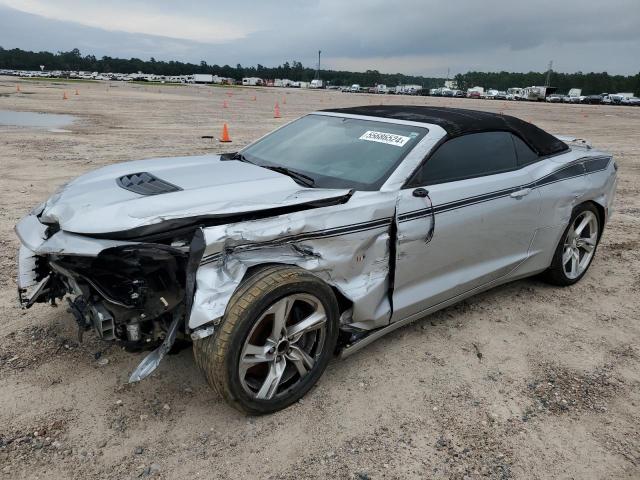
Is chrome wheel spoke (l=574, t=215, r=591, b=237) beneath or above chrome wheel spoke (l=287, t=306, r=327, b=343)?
above

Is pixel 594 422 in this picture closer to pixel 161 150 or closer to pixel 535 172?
pixel 535 172

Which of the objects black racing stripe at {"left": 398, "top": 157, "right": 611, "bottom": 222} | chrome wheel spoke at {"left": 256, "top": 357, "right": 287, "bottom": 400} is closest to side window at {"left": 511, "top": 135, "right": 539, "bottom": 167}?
black racing stripe at {"left": 398, "top": 157, "right": 611, "bottom": 222}

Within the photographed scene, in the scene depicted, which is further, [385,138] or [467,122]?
[467,122]

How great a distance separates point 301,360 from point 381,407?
54 centimetres

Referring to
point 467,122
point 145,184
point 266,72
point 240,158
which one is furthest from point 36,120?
point 266,72

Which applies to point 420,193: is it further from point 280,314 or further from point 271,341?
point 271,341

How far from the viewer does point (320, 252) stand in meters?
2.80

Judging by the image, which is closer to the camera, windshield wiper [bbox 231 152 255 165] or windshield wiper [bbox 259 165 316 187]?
windshield wiper [bbox 259 165 316 187]

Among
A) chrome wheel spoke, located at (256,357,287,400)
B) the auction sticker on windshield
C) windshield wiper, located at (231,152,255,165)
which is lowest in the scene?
chrome wheel spoke, located at (256,357,287,400)

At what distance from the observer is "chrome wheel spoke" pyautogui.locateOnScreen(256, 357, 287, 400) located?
2711mm

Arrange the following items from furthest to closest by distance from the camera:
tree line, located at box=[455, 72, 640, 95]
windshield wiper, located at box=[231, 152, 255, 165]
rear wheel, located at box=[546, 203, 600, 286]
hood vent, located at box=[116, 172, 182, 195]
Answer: tree line, located at box=[455, 72, 640, 95]
rear wheel, located at box=[546, 203, 600, 286]
windshield wiper, located at box=[231, 152, 255, 165]
hood vent, located at box=[116, 172, 182, 195]

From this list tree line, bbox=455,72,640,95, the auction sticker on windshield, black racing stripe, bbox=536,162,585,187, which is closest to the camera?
the auction sticker on windshield

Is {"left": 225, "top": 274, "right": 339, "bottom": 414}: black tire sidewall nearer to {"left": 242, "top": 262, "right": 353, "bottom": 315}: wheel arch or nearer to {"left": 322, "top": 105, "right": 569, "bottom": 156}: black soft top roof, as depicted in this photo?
{"left": 242, "top": 262, "right": 353, "bottom": 315}: wheel arch

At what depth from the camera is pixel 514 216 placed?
378 cm
